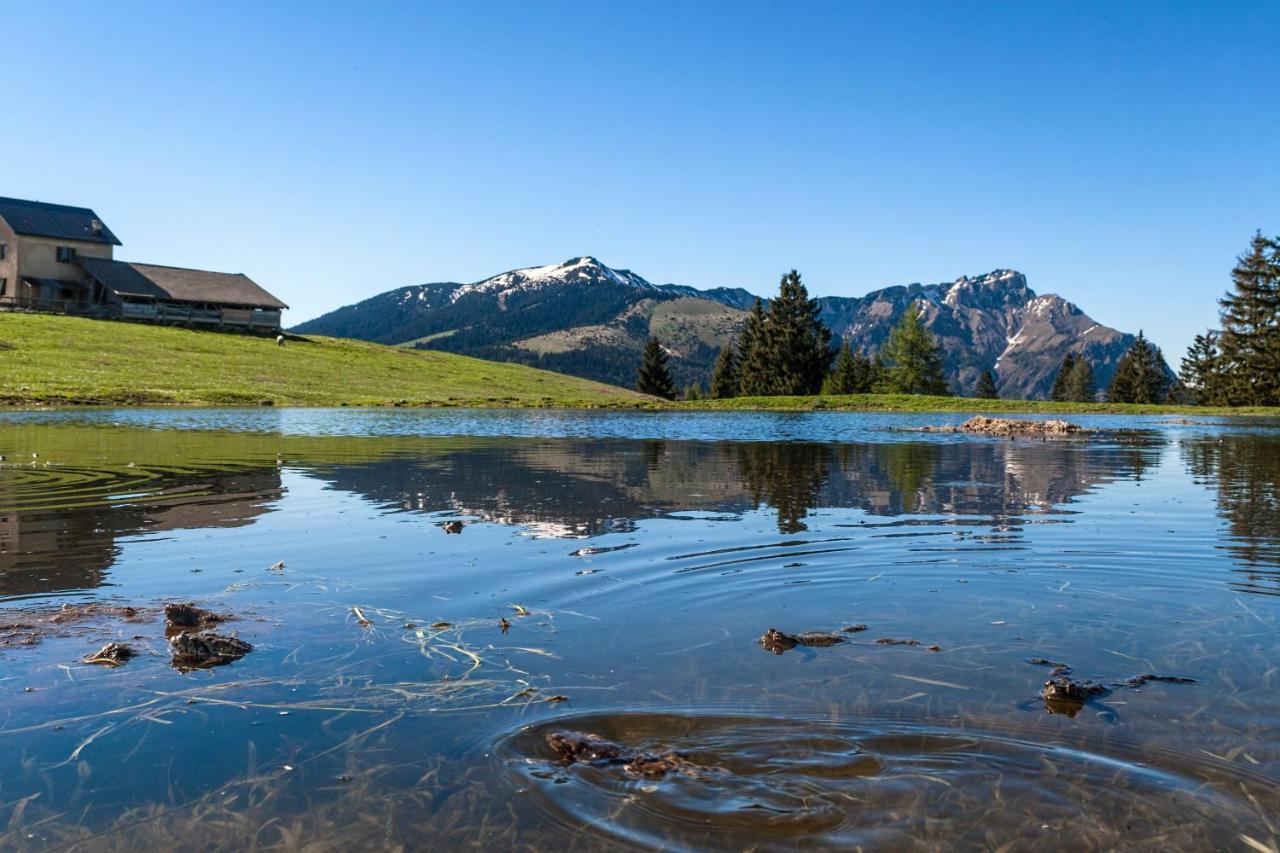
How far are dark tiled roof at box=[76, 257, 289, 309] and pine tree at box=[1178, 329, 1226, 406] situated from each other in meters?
111

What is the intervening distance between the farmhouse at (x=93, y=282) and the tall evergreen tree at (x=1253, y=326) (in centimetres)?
10735

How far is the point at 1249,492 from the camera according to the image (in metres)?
18.8

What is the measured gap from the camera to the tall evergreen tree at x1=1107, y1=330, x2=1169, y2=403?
133 metres

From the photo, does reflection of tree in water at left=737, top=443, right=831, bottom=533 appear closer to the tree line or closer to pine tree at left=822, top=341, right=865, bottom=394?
the tree line

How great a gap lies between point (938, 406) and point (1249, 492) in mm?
68195

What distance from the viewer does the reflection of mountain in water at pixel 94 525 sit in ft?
31.2

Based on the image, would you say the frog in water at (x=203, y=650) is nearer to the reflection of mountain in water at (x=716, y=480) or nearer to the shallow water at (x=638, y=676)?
the shallow water at (x=638, y=676)

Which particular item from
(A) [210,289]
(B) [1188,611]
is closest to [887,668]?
(B) [1188,611]

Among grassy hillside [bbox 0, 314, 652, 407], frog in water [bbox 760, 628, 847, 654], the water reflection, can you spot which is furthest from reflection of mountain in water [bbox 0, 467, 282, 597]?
grassy hillside [bbox 0, 314, 652, 407]

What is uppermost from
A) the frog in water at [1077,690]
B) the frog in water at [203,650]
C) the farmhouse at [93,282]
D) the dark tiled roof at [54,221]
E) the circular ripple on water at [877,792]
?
the dark tiled roof at [54,221]

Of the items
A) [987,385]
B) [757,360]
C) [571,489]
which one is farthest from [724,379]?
[571,489]

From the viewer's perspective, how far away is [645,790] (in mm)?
4758

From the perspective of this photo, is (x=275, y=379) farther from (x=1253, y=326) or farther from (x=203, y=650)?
(x=1253, y=326)

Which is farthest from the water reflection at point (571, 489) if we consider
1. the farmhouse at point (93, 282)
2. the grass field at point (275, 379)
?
the farmhouse at point (93, 282)
